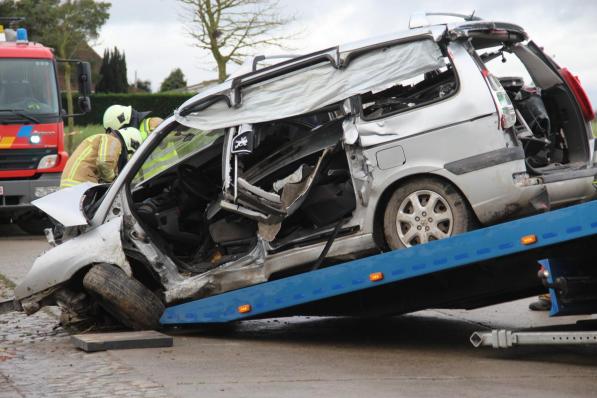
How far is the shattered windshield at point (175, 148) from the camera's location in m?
8.38

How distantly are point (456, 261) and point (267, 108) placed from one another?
6.50 feet

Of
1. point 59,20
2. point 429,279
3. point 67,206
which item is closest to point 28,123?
point 67,206

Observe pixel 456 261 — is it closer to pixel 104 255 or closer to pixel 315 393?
pixel 315 393

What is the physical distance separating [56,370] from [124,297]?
1172 mm

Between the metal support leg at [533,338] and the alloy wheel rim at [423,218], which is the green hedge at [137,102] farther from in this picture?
the metal support leg at [533,338]

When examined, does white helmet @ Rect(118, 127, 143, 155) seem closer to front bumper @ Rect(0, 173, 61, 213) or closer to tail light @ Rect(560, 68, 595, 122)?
tail light @ Rect(560, 68, 595, 122)

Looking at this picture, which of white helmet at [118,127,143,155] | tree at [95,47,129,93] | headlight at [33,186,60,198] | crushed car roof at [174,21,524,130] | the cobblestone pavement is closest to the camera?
the cobblestone pavement

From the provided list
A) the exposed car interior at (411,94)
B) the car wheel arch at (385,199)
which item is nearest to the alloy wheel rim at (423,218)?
the car wheel arch at (385,199)

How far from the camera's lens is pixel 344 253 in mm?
7535

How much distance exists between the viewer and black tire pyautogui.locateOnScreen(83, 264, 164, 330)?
311 inches

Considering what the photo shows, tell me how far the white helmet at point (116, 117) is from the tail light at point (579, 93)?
4.92m

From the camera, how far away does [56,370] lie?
22.4 ft

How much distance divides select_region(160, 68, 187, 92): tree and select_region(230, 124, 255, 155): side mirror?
57.9m

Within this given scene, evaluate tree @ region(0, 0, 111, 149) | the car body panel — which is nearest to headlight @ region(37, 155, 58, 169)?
the car body panel
